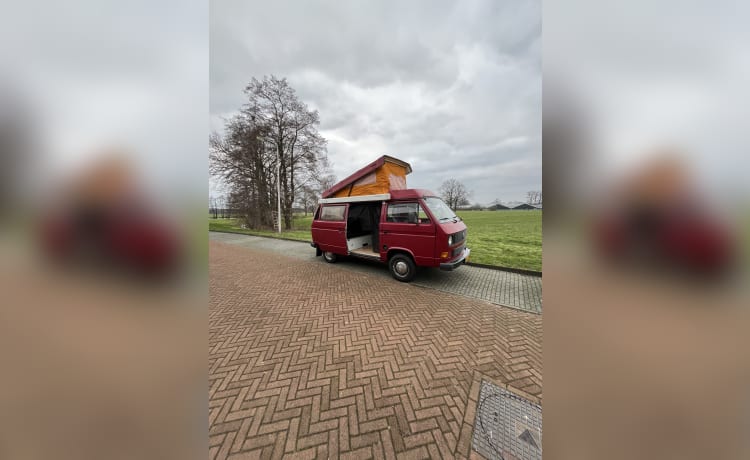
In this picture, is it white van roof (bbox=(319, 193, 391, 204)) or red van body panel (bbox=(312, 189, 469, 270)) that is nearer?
red van body panel (bbox=(312, 189, 469, 270))

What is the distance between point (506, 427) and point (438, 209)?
14.0 ft

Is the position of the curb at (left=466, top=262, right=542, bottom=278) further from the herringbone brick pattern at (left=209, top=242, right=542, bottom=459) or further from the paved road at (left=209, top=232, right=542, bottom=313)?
the herringbone brick pattern at (left=209, top=242, right=542, bottom=459)

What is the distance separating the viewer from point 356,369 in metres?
2.92

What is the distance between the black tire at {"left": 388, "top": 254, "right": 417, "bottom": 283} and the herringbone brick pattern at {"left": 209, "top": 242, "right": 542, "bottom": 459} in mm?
779

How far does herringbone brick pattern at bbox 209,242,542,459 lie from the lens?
6.95ft
